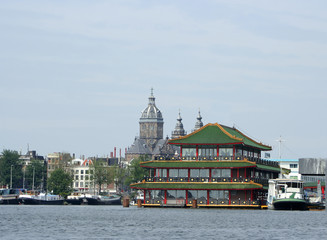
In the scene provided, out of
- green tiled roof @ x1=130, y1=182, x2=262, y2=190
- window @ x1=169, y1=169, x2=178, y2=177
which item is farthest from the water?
window @ x1=169, y1=169, x2=178, y2=177

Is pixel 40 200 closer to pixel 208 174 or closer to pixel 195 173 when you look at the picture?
pixel 195 173

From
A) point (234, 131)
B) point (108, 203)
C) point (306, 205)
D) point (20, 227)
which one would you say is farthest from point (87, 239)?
point (108, 203)

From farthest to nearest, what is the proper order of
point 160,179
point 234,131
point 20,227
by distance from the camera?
1. point 234,131
2. point 160,179
3. point 20,227

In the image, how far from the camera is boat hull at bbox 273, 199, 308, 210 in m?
124

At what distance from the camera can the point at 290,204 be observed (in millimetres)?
125000

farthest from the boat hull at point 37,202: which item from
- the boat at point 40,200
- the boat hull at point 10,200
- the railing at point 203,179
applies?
the railing at point 203,179

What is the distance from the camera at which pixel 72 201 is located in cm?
19862

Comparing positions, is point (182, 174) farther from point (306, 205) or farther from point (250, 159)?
point (306, 205)

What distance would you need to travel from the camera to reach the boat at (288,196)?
125m

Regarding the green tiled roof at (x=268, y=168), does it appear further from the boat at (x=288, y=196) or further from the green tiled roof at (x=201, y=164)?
the boat at (x=288, y=196)

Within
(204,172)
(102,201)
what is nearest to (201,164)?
(204,172)

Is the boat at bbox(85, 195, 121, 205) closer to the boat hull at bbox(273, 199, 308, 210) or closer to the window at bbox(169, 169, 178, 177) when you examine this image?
the window at bbox(169, 169, 178, 177)

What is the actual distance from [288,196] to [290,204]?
1.38 meters

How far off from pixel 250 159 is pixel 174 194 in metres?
14.7
